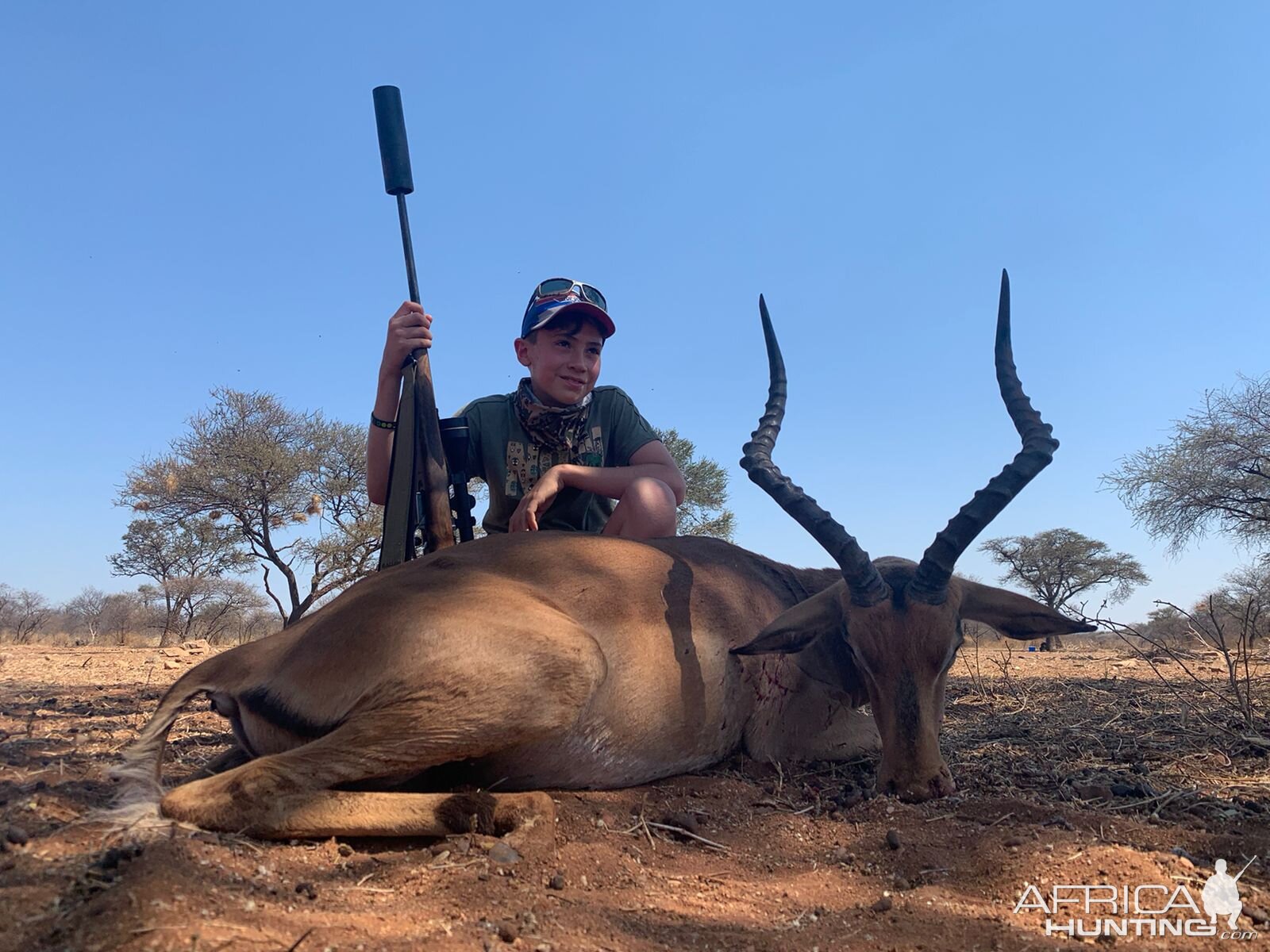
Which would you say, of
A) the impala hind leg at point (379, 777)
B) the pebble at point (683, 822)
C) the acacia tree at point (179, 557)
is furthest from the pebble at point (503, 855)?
the acacia tree at point (179, 557)

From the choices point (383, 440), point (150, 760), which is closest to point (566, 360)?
point (383, 440)

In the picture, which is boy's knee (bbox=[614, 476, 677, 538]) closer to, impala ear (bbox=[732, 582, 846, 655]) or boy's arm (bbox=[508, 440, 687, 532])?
boy's arm (bbox=[508, 440, 687, 532])

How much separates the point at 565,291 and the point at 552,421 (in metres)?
0.78

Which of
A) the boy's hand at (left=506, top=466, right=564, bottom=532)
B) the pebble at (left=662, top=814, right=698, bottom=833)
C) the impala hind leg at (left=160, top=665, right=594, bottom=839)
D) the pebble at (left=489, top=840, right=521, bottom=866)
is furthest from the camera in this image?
the boy's hand at (left=506, top=466, right=564, bottom=532)

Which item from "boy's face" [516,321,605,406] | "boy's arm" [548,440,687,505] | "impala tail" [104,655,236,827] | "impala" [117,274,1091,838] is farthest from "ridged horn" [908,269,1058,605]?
"impala tail" [104,655,236,827]

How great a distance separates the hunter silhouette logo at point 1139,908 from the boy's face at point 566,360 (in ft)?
12.1

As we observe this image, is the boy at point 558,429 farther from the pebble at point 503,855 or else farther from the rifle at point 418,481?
the pebble at point 503,855

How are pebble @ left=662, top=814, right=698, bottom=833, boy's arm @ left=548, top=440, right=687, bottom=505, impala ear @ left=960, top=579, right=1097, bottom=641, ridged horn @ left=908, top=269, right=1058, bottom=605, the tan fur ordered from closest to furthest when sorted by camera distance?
the tan fur < pebble @ left=662, top=814, right=698, bottom=833 < ridged horn @ left=908, top=269, right=1058, bottom=605 < impala ear @ left=960, top=579, right=1097, bottom=641 < boy's arm @ left=548, top=440, right=687, bottom=505

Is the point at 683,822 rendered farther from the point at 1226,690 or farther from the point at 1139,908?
the point at 1226,690

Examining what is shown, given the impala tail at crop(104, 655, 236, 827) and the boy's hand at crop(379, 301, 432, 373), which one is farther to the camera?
the boy's hand at crop(379, 301, 432, 373)

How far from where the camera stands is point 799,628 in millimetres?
4016

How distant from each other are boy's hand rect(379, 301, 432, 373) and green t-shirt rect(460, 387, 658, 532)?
676 millimetres

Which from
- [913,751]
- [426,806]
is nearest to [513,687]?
[426,806]

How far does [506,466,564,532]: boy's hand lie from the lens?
476cm
